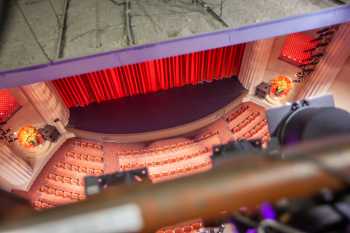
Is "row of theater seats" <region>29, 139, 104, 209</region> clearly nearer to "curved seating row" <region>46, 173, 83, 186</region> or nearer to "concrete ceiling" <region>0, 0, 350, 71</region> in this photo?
"curved seating row" <region>46, 173, 83, 186</region>

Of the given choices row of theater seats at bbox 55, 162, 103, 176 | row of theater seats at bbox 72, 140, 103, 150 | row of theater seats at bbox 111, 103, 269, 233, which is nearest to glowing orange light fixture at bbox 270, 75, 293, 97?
row of theater seats at bbox 111, 103, 269, 233

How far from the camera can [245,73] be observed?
938cm

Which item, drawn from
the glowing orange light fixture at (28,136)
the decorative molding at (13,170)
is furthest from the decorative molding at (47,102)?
the decorative molding at (13,170)

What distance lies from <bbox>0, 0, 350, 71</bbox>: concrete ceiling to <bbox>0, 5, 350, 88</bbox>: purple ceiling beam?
0.24 feet

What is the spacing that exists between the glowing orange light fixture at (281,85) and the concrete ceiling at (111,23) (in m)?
3.56

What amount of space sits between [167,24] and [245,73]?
4435mm

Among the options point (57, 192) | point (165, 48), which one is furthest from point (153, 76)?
point (165, 48)

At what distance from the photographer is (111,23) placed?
17.9ft

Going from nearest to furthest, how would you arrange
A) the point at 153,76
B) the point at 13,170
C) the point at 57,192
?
the point at 13,170
the point at 57,192
the point at 153,76

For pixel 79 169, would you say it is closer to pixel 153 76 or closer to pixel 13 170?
pixel 13 170

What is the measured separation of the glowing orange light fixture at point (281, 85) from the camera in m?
8.92

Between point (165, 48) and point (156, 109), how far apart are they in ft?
13.9

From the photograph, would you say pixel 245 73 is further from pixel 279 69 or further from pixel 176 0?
pixel 176 0

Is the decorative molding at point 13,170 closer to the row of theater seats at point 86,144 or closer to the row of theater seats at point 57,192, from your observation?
the row of theater seats at point 57,192
